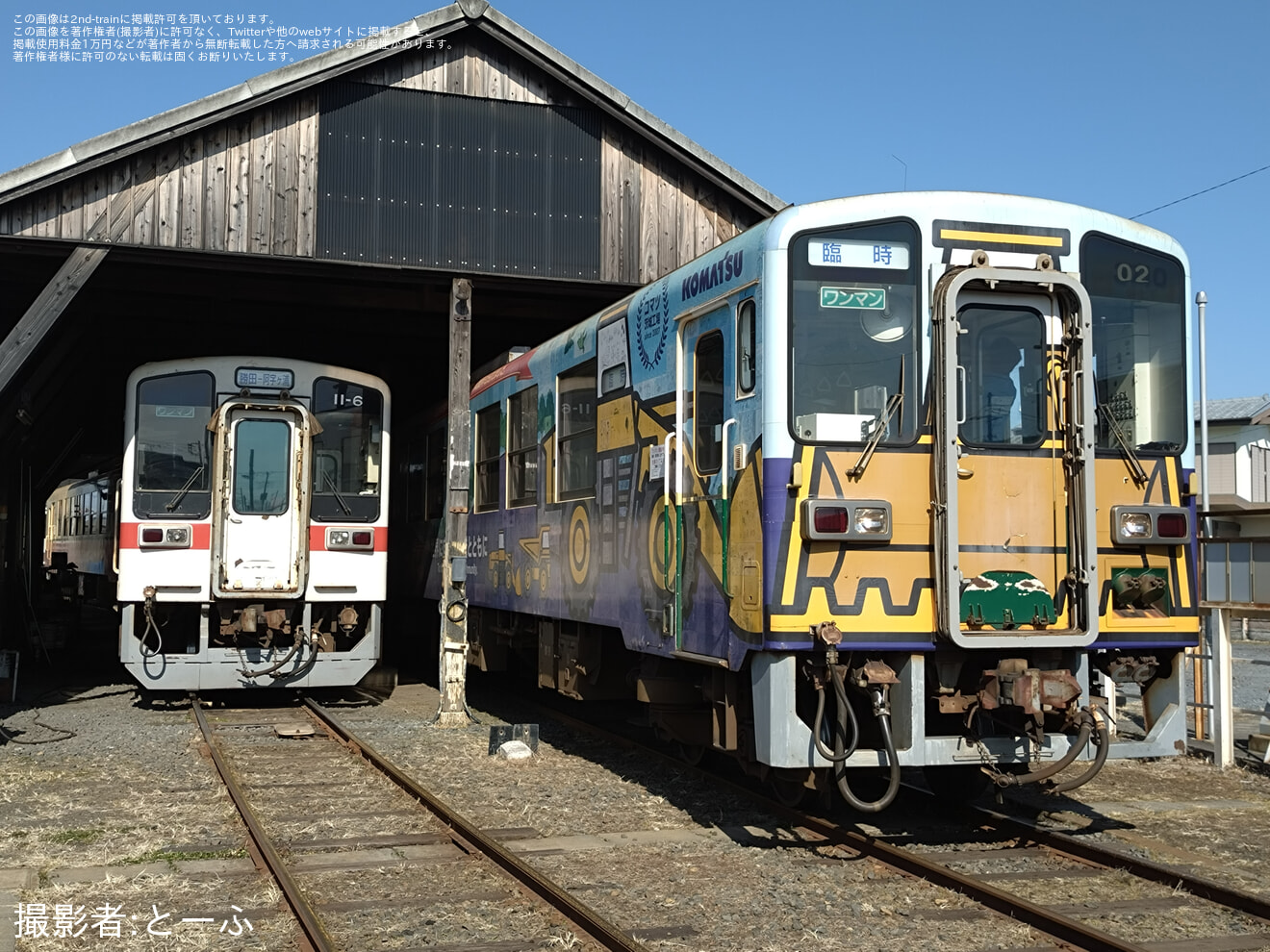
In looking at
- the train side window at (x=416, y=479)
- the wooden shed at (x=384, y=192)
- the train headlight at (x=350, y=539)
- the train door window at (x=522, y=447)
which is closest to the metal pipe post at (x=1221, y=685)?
the train door window at (x=522, y=447)

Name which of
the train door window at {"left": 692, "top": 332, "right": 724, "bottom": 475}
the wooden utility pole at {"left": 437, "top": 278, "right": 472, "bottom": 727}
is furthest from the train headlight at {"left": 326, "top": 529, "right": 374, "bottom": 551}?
the train door window at {"left": 692, "top": 332, "right": 724, "bottom": 475}

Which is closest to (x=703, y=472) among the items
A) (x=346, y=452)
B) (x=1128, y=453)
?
(x=1128, y=453)

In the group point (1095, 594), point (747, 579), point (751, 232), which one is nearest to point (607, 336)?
point (751, 232)

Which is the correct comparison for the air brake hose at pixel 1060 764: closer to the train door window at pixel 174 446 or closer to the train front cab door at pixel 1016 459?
the train front cab door at pixel 1016 459

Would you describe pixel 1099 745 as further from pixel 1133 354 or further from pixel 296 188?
pixel 296 188

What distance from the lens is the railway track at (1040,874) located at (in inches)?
197

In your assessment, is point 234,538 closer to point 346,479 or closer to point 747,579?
point 346,479

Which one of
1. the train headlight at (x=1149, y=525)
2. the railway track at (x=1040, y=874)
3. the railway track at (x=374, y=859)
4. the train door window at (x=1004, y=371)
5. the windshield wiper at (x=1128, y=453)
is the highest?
the train door window at (x=1004, y=371)

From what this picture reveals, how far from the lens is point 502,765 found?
930cm

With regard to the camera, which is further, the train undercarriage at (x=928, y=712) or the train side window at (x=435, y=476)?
the train side window at (x=435, y=476)

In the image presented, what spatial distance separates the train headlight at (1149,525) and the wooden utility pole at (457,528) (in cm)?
669

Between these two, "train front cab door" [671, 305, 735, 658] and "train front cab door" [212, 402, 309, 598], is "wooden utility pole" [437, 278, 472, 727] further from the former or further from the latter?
"train front cab door" [671, 305, 735, 658]

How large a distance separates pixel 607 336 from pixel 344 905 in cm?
445

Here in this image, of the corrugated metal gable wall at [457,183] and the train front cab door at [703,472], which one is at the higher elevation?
the corrugated metal gable wall at [457,183]
